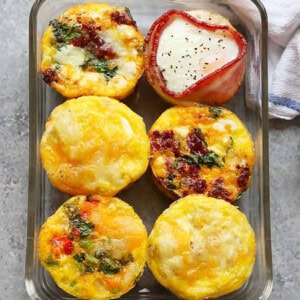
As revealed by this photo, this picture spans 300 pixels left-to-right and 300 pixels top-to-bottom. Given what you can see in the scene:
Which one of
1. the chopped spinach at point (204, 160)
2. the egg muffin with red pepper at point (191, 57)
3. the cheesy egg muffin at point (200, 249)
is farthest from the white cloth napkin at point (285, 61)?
the cheesy egg muffin at point (200, 249)

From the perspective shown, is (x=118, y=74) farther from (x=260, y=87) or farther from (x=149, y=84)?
(x=260, y=87)

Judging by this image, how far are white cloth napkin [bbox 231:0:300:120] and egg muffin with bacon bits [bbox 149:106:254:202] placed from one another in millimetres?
206

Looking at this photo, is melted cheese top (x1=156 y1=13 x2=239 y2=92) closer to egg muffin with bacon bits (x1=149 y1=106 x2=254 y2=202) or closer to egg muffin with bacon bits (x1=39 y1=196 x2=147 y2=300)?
egg muffin with bacon bits (x1=149 y1=106 x2=254 y2=202)

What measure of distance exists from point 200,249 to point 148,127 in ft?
1.29

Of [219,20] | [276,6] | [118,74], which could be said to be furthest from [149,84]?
[276,6]

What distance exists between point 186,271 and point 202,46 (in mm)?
606

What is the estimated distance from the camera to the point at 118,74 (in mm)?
2180

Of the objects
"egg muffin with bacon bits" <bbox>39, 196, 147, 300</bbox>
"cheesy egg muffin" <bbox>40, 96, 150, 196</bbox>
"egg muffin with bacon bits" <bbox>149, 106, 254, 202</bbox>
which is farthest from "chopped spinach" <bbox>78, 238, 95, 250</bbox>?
"egg muffin with bacon bits" <bbox>149, 106, 254, 202</bbox>

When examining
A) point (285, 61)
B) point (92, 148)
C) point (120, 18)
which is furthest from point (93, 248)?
point (285, 61)

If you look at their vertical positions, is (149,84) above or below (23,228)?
above

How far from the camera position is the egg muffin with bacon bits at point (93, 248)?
2.09 m

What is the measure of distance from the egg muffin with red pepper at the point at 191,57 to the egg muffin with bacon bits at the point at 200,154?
0.17 ft

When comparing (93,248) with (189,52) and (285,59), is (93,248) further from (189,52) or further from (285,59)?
(285,59)

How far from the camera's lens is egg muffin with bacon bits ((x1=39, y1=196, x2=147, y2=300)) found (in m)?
2.09
